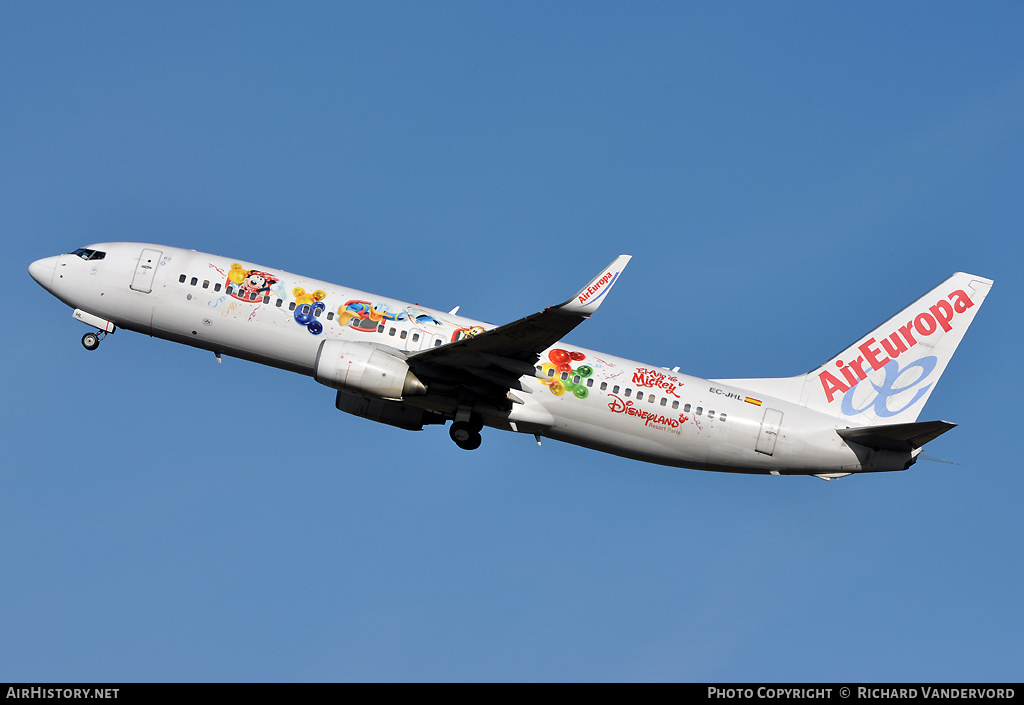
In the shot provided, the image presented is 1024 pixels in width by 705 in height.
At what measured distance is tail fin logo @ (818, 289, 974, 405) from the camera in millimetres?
38531

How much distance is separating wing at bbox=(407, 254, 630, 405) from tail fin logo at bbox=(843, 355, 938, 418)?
11.5 metres

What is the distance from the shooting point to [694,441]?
3594cm

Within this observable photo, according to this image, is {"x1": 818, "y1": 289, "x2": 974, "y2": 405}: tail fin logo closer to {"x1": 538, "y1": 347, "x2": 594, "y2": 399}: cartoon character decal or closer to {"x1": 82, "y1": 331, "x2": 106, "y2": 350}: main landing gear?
{"x1": 538, "y1": 347, "x2": 594, "y2": 399}: cartoon character decal

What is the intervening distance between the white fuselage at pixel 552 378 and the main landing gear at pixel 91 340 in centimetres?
205

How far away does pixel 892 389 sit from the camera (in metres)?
38.6

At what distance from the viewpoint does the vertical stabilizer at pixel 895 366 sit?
38156 mm

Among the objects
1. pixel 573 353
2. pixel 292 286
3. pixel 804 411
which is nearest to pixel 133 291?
pixel 292 286

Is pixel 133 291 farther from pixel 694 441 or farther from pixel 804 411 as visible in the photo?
pixel 804 411

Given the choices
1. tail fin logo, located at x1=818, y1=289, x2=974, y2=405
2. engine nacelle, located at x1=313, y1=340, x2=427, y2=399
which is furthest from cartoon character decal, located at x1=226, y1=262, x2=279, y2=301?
tail fin logo, located at x1=818, y1=289, x2=974, y2=405

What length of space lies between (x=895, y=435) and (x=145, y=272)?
2523 centimetres

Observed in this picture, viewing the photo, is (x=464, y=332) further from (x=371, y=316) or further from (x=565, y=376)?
(x=565, y=376)

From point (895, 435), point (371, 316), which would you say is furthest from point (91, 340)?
point (895, 435)
